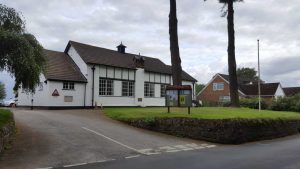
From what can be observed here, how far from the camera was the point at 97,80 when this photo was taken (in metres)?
38.7

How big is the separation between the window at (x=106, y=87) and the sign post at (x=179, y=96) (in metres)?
15.3

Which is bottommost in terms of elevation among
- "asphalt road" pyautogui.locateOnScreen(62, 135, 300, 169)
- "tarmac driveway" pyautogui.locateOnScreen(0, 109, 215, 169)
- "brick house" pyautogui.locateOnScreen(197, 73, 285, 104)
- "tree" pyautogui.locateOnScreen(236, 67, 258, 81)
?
"asphalt road" pyautogui.locateOnScreen(62, 135, 300, 169)

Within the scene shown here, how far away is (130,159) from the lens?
13914 mm

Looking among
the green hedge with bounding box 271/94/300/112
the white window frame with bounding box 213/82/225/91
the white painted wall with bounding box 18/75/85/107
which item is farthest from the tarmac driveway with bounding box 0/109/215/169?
the white window frame with bounding box 213/82/225/91

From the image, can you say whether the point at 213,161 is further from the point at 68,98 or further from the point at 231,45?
the point at 68,98

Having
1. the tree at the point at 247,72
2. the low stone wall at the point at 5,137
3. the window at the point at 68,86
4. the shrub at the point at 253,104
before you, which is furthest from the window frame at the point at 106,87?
the tree at the point at 247,72

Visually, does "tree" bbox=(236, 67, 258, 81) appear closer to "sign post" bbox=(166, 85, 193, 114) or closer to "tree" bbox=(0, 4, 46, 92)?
"sign post" bbox=(166, 85, 193, 114)

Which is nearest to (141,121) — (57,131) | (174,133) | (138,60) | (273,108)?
(174,133)

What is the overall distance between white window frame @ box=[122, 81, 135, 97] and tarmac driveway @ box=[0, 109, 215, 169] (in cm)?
1813

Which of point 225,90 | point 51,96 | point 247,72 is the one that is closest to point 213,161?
point 51,96

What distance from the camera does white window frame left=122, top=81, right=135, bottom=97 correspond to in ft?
138

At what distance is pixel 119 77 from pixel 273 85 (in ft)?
135

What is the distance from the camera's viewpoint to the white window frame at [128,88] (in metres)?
42.1

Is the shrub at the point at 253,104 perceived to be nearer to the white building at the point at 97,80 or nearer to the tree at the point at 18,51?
the white building at the point at 97,80
